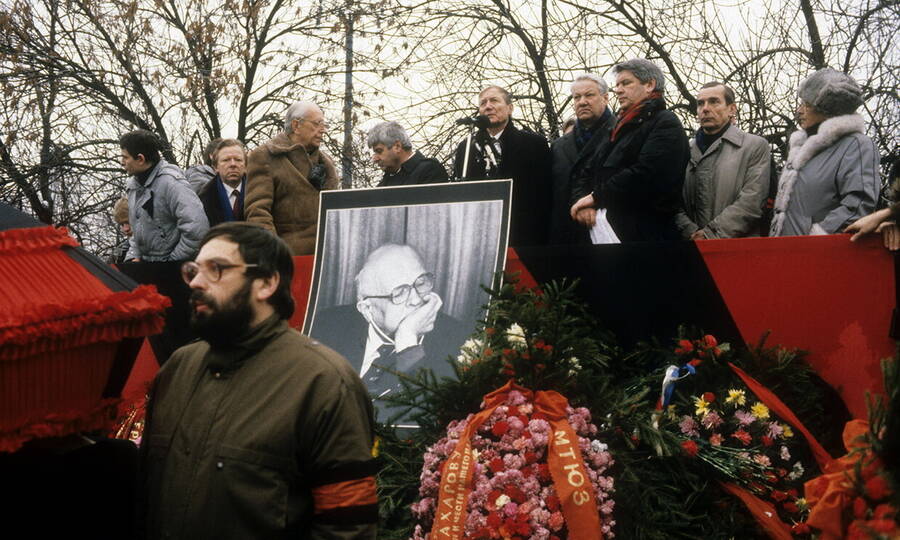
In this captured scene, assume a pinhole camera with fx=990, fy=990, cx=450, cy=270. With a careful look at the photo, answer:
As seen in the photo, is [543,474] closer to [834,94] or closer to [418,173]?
[834,94]

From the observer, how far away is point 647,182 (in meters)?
5.27

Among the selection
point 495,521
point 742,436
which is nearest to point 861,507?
point 495,521

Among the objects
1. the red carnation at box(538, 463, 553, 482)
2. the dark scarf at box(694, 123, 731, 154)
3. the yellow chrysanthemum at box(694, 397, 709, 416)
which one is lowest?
the red carnation at box(538, 463, 553, 482)

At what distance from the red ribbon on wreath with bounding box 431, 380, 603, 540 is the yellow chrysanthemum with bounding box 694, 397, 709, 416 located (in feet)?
1.89

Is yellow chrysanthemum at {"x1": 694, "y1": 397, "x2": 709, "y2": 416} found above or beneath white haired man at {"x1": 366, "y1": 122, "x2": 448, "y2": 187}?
beneath

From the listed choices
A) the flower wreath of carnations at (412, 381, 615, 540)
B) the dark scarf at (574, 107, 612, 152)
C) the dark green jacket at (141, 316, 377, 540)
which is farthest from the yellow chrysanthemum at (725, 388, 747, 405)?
the dark scarf at (574, 107, 612, 152)

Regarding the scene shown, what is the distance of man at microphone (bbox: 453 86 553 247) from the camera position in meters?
6.16

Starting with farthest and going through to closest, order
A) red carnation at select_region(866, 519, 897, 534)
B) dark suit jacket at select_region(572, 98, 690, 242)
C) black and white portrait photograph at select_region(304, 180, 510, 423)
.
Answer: dark suit jacket at select_region(572, 98, 690, 242) → black and white portrait photograph at select_region(304, 180, 510, 423) → red carnation at select_region(866, 519, 897, 534)

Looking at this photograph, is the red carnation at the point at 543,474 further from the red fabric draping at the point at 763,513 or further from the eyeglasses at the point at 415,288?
the eyeglasses at the point at 415,288

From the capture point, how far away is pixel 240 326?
2.98 m

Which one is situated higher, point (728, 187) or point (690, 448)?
point (728, 187)

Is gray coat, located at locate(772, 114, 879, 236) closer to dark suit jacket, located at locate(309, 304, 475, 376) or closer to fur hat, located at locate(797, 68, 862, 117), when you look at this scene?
fur hat, located at locate(797, 68, 862, 117)

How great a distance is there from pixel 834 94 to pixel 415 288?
248cm

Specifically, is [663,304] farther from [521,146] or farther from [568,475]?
[521,146]
